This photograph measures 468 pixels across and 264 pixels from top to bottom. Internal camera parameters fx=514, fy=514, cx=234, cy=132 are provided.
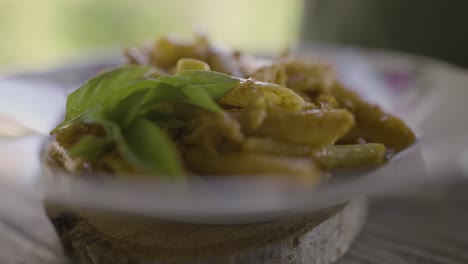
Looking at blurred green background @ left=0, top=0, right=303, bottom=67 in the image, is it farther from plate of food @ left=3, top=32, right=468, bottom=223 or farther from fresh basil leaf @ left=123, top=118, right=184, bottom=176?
fresh basil leaf @ left=123, top=118, right=184, bottom=176

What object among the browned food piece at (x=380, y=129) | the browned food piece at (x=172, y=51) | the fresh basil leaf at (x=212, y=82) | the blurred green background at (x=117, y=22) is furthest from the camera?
the blurred green background at (x=117, y=22)

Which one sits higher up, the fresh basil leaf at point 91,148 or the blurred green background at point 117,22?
the blurred green background at point 117,22

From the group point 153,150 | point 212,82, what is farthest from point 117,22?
point 153,150

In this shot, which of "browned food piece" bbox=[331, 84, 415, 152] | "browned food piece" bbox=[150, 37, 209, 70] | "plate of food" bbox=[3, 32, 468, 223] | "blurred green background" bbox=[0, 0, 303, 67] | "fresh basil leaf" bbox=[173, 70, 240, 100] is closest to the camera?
"plate of food" bbox=[3, 32, 468, 223]

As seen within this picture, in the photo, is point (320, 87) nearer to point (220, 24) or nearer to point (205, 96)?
point (205, 96)

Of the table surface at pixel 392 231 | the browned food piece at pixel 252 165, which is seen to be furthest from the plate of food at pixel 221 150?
the table surface at pixel 392 231

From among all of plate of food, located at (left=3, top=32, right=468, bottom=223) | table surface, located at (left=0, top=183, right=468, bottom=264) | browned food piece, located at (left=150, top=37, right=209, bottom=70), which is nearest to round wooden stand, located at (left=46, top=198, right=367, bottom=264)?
plate of food, located at (left=3, top=32, right=468, bottom=223)

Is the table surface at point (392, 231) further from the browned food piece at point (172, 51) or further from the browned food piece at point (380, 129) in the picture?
the browned food piece at point (172, 51)

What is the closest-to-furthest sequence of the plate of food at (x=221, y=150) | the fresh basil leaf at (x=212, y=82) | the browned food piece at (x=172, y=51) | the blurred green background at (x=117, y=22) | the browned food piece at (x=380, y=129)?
1. the plate of food at (x=221, y=150)
2. the fresh basil leaf at (x=212, y=82)
3. the browned food piece at (x=380, y=129)
4. the browned food piece at (x=172, y=51)
5. the blurred green background at (x=117, y=22)
